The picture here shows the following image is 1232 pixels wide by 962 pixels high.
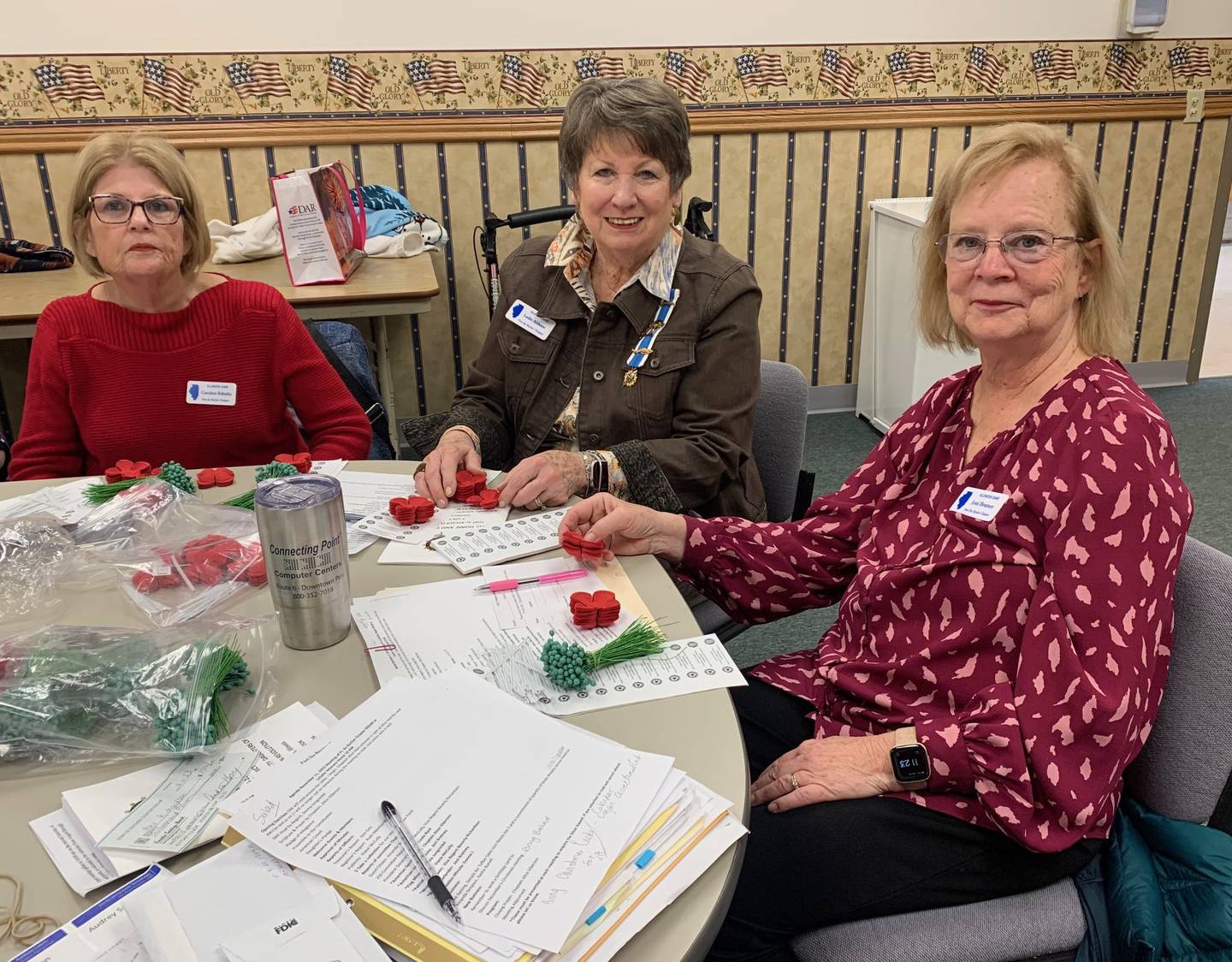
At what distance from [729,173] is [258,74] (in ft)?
5.81

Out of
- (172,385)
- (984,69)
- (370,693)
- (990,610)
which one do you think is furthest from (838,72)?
(370,693)

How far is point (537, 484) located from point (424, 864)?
80cm

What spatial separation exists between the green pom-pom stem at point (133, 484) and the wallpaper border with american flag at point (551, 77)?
2.35m

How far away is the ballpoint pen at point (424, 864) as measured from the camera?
0.79 metres

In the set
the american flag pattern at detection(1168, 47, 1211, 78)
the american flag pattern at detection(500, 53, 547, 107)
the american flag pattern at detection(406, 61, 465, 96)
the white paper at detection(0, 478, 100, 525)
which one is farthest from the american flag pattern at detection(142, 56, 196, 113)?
the american flag pattern at detection(1168, 47, 1211, 78)

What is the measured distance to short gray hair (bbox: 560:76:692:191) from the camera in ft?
6.10

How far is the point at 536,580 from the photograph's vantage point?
52.4 inches

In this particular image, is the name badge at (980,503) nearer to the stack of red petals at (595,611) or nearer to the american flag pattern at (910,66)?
the stack of red petals at (595,611)

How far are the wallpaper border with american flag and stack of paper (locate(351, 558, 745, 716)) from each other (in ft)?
9.15

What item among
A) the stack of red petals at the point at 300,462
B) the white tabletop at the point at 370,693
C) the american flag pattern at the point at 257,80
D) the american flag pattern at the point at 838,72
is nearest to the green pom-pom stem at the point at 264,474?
the stack of red petals at the point at 300,462

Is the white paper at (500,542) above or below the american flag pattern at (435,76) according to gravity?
below

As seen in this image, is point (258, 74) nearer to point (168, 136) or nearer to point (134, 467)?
point (168, 136)

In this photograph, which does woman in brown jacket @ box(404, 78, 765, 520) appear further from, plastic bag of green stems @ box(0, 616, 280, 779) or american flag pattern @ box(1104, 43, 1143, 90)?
american flag pattern @ box(1104, 43, 1143, 90)

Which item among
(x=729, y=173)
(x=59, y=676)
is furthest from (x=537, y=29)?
(x=59, y=676)
